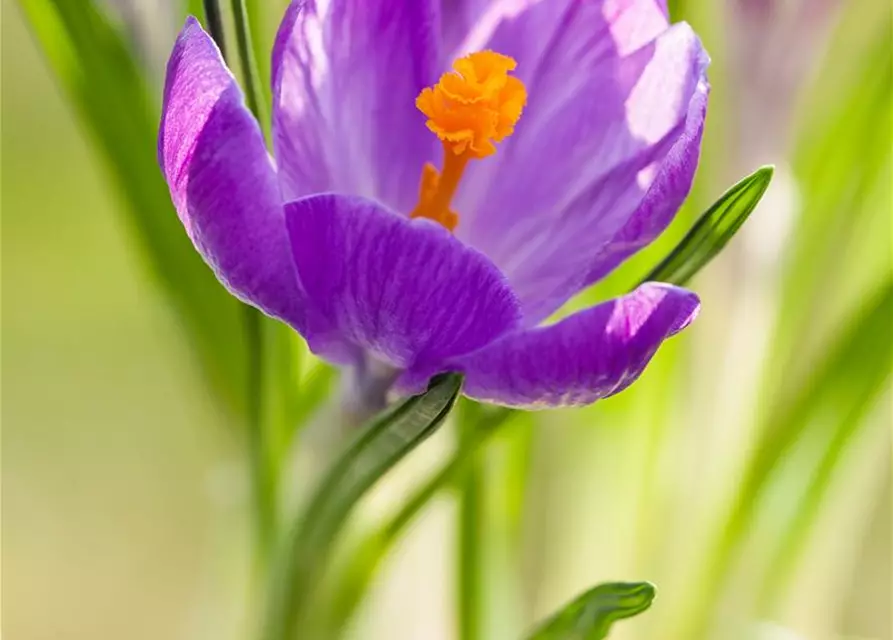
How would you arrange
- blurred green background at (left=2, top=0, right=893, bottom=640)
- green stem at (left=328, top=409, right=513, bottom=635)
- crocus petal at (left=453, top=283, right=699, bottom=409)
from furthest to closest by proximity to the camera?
blurred green background at (left=2, top=0, right=893, bottom=640) < green stem at (left=328, top=409, right=513, bottom=635) < crocus petal at (left=453, top=283, right=699, bottom=409)

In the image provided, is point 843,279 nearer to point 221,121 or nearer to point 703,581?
point 703,581

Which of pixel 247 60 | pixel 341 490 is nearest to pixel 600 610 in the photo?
pixel 341 490

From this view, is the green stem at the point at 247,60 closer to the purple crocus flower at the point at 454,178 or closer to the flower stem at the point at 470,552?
the purple crocus flower at the point at 454,178

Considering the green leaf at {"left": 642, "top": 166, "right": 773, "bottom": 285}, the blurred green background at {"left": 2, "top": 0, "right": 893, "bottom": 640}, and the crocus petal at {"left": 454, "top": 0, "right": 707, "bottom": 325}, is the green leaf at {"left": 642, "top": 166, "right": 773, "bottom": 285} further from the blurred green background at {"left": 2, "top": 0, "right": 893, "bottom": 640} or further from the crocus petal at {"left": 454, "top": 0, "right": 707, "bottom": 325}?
the blurred green background at {"left": 2, "top": 0, "right": 893, "bottom": 640}

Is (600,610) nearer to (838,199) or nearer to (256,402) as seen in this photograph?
(256,402)

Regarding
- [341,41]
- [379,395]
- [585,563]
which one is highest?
[341,41]

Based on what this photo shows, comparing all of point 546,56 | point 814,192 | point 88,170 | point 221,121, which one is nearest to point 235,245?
point 221,121

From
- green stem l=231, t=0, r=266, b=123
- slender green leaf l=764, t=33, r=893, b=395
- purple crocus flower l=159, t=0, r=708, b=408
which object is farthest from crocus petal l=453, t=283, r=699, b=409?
slender green leaf l=764, t=33, r=893, b=395
